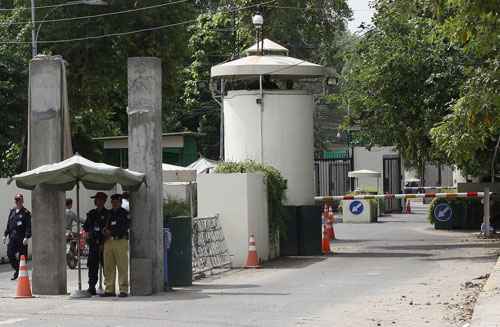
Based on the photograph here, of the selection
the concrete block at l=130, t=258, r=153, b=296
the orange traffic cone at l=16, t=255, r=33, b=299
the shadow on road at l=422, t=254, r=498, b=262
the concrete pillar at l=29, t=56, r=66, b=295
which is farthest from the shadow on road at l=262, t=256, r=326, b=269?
the orange traffic cone at l=16, t=255, r=33, b=299

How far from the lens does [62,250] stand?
1909 cm

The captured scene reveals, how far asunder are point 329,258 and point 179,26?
14.8 meters

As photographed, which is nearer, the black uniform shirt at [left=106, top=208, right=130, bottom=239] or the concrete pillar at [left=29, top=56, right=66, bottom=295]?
the black uniform shirt at [left=106, top=208, right=130, bottom=239]

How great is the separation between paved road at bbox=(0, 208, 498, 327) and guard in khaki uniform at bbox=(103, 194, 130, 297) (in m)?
0.62

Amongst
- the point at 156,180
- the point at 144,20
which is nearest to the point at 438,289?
the point at 156,180

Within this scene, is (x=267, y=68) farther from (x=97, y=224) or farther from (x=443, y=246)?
(x=97, y=224)

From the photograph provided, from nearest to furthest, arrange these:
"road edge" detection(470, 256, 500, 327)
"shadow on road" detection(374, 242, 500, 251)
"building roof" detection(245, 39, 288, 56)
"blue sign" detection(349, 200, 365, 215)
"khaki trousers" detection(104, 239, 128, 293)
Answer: "road edge" detection(470, 256, 500, 327), "khaki trousers" detection(104, 239, 128, 293), "building roof" detection(245, 39, 288, 56), "shadow on road" detection(374, 242, 500, 251), "blue sign" detection(349, 200, 365, 215)

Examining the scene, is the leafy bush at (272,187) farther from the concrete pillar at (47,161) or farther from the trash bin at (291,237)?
the concrete pillar at (47,161)

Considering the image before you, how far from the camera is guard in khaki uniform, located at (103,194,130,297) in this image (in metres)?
18.4

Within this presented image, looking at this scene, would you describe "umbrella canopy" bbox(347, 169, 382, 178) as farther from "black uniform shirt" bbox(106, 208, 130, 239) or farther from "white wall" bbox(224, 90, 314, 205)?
"black uniform shirt" bbox(106, 208, 130, 239)

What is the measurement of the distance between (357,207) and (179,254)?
2740 centimetres

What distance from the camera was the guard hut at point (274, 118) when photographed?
27.4 meters

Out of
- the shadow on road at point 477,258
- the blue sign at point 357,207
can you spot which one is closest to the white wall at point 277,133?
the shadow on road at point 477,258

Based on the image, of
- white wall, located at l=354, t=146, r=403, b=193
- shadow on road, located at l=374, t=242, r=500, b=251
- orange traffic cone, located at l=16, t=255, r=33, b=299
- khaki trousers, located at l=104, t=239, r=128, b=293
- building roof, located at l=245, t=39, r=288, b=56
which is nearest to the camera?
orange traffic cone, located at l=16, t=255, r=33, b=299
